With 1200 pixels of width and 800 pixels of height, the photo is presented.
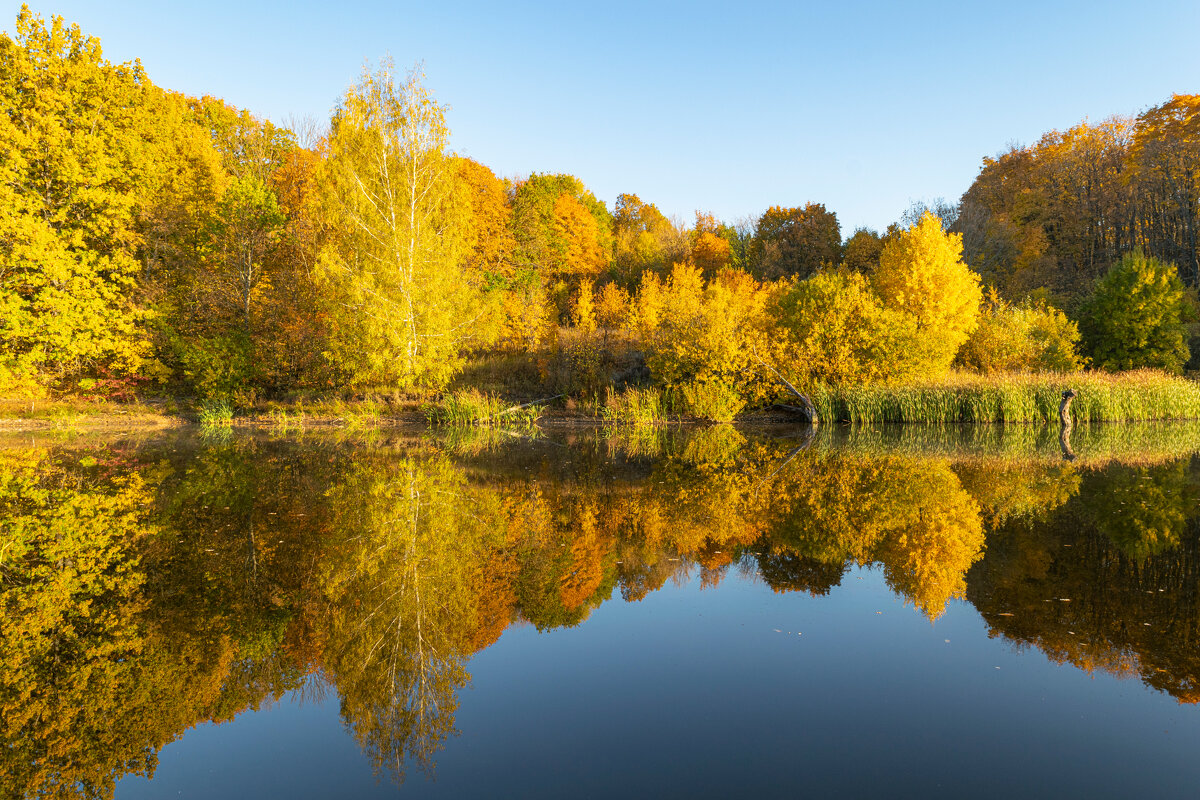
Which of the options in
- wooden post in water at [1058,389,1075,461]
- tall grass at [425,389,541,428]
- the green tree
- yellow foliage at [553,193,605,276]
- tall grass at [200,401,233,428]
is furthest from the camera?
yellow foliage at [553,193,605,276]

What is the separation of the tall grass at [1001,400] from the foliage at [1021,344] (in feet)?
15.7

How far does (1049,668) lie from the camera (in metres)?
4.52

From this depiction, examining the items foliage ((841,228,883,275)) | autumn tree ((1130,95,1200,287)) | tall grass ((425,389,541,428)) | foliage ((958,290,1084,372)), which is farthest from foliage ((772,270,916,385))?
autumn tree ((1130,95,1200,287))

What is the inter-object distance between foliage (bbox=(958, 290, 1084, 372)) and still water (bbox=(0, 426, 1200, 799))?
20599mm

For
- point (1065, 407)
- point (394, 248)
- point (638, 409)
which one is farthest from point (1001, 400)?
point (394, 248)

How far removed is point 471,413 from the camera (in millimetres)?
23750

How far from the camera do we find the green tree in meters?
31.1

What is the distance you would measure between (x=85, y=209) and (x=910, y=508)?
94.1 ft

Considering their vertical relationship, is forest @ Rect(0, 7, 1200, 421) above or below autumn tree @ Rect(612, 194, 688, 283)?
below

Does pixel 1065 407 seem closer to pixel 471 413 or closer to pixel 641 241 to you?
pixel 471 413

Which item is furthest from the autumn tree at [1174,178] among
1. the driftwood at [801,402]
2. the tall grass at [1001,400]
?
the driftwood at [801,402]

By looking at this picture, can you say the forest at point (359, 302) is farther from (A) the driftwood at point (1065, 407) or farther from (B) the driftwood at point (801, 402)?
(A) the driftwood at point (1065, 407)

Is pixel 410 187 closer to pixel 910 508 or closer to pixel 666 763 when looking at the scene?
pixel 910 508

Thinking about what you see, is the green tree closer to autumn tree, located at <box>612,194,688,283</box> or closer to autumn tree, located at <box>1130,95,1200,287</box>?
autumn tree, located at <box>1130,95,1200,287</box>
